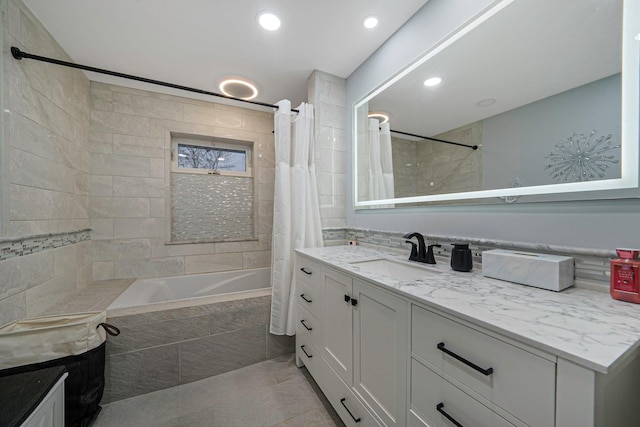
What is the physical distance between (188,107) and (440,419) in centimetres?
314

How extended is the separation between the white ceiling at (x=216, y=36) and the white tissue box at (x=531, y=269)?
1.53 meters

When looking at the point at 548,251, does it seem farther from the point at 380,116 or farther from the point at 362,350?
the point at 380,116

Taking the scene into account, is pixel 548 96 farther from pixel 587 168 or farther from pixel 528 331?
pixel 528 331

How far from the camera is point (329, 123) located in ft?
6.79

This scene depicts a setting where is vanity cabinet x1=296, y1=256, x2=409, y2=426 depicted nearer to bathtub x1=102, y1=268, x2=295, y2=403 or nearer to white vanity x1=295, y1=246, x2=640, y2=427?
white vanity x1=295, y1=246, x2=640, y2=427

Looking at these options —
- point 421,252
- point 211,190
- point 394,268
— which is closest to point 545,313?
point 421,252

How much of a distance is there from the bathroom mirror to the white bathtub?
1656 millimetres

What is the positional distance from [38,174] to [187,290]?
1492 millimetres

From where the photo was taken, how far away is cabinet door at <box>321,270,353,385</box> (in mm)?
1118

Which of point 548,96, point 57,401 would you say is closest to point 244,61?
point 548,96

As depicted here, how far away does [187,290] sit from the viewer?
2.42 meters

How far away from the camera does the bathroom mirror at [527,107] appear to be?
764 mm

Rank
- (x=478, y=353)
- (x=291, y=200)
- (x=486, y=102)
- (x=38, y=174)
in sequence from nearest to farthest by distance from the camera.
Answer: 1. (x=478, y=353)
2. (x=486, y=102)
3. (x=38, y=174)
4. (x=291, y=200)

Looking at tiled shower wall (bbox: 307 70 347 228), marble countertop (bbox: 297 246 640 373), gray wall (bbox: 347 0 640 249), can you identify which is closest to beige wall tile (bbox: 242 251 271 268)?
tiled shower wall (bbox: 307 70 347 228)
